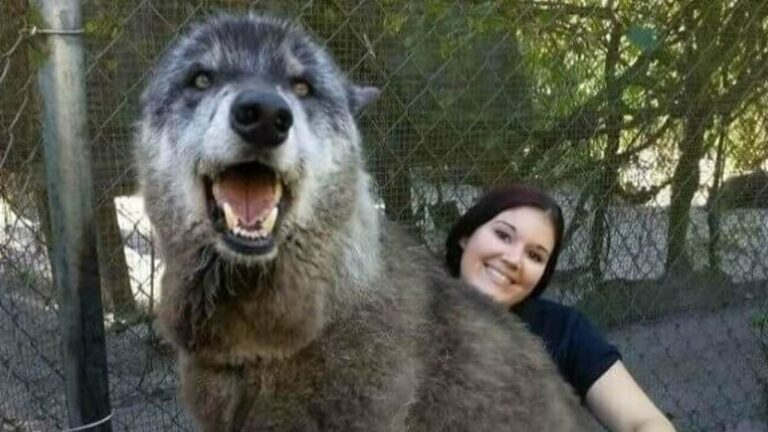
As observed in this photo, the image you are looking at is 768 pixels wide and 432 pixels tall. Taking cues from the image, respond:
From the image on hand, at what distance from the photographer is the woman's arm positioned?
3068mm

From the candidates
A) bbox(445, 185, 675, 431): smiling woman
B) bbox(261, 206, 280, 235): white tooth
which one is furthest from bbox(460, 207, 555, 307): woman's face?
bbox(261, 206, 280, 235): white tooth

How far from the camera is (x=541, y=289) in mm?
3520

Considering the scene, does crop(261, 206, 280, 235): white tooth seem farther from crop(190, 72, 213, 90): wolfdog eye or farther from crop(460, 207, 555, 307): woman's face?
crop(460, 207, 555, 307): woman's face

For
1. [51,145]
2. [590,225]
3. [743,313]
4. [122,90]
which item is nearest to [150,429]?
[122,90]

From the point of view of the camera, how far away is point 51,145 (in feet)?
7.84

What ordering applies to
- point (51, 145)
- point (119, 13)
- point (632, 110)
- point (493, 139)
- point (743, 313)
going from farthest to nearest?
1. point (743, 313)
2. point (632, 110)
3. point (493, 139)
4. point (119, 13)
5. point (51, 145)

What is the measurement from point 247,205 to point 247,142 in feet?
0.63

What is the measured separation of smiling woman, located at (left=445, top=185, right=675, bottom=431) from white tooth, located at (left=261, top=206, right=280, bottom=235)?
1.04 m

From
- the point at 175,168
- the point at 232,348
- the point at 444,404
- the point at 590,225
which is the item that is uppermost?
the point at 590,225

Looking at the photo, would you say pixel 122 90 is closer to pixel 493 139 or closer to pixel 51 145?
pixel 51 145

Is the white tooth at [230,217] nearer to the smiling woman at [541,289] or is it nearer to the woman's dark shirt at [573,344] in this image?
the smiling woman at [541,289]

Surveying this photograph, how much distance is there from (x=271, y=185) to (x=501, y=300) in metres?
1.20

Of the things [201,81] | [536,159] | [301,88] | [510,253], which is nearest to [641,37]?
[536,159]

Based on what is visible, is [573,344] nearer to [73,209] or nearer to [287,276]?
[287,276]
